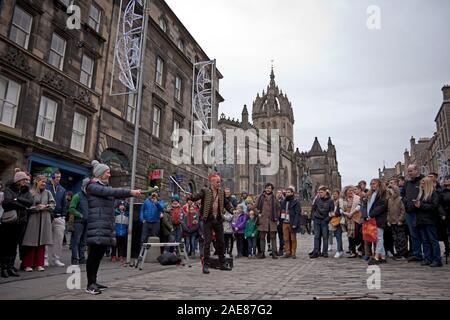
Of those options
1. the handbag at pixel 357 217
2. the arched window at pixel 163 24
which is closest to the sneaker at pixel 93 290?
the handbag at pixel 357 217

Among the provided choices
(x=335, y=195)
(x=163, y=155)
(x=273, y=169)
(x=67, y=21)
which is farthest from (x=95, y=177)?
(x=273, y=169)

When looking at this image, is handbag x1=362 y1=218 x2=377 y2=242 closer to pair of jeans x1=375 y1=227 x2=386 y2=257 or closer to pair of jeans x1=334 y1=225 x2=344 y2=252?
pair of jeans x1=375 y1=227 x2=386 y2=257

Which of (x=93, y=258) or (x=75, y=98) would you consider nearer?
(x=93, y=258)

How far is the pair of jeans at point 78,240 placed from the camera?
8.12 m

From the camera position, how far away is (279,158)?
70188mm

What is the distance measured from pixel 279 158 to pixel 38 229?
64709mm

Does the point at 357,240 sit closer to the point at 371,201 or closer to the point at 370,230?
the point at 370,230

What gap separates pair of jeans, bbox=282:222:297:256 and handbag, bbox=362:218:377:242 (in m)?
2.46

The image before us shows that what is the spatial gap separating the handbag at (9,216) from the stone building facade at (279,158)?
5332 centimetres

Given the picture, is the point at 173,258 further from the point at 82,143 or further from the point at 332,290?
the point at 82,143

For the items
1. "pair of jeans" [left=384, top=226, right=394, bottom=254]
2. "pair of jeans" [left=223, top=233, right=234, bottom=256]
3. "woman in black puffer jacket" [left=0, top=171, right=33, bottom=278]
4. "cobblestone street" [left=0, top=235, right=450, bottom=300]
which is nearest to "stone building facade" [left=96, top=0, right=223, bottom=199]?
"pair of jeans" [left=223, top=233, right=234, bottom=256]

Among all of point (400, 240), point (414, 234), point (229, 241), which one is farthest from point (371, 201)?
point (229, 241)

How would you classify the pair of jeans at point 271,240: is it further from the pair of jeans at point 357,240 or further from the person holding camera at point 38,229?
the person holding camera at point 38,229

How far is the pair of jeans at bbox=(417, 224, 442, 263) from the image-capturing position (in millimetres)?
7629
